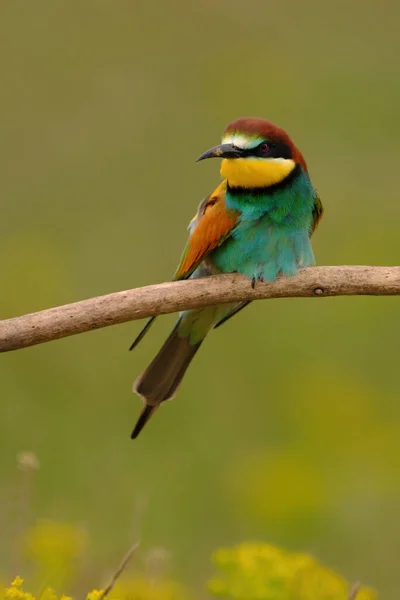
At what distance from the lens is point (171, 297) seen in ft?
6.57

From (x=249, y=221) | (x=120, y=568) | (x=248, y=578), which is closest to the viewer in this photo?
(x=120, y=568)

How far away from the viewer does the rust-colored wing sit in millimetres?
2404

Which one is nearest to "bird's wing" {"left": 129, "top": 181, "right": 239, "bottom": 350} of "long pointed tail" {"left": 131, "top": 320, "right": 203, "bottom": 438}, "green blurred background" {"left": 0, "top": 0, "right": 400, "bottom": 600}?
"long pointed tail" {"left": 131, "top": 320, "right": 203, "bottom": 438}

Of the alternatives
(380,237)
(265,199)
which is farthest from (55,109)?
(265,199)

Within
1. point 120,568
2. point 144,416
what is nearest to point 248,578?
point 120,568

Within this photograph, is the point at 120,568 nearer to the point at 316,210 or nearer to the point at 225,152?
the point at 225,152

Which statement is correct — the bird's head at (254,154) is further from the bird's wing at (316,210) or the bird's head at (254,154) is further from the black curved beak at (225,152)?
the bird's wing at (316,210)

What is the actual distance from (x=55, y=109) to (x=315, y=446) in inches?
88.7

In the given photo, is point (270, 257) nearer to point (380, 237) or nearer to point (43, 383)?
point (43, 383)

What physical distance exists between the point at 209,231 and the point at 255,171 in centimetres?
16

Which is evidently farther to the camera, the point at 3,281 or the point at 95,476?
the point at 3,281

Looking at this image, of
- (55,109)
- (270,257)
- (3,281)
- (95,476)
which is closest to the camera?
(270,257)

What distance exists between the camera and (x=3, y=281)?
14.6 feet

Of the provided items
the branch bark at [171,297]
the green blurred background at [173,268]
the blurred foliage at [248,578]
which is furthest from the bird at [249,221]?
the blurred foliage at [248,578]
